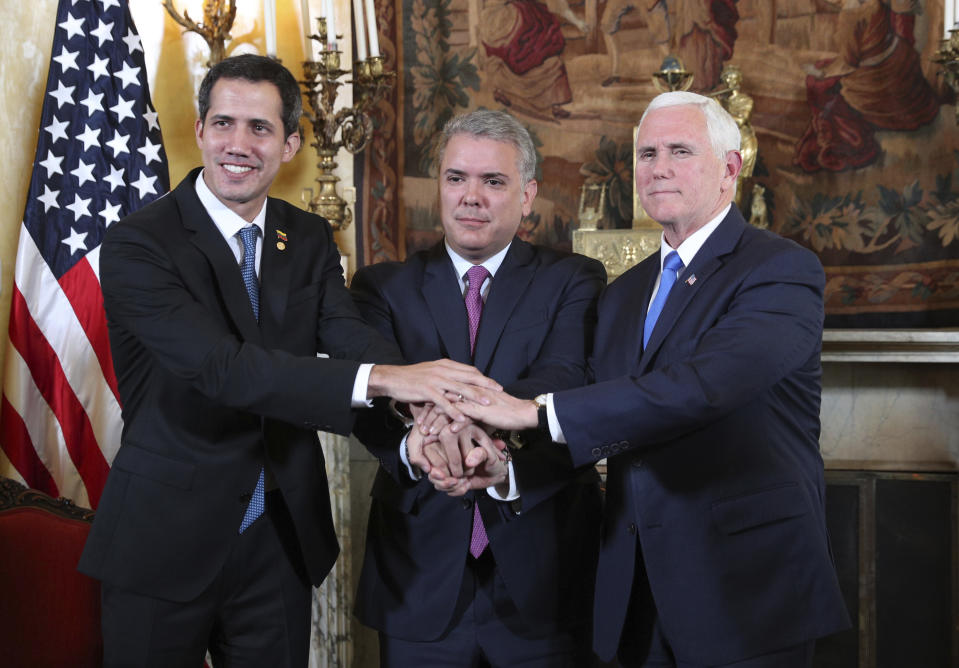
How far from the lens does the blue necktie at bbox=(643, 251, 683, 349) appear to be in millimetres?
2371

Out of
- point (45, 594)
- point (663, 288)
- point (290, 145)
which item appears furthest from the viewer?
point (45, 594)

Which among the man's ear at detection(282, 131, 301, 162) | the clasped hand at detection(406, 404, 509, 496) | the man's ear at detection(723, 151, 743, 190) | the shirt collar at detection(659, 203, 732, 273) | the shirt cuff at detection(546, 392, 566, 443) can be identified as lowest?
the clasped hand at detection(406, 404, 509, 496)

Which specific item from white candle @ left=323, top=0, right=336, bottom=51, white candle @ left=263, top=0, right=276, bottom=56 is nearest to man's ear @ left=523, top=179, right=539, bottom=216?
white candle @ left=263, top=0, right=276, bottom=56

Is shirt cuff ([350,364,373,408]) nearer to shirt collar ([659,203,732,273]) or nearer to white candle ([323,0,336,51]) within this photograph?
shirt collar ([659,203,732,273])

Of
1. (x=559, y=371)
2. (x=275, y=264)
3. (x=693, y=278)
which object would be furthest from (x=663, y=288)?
(x=275, y=264)

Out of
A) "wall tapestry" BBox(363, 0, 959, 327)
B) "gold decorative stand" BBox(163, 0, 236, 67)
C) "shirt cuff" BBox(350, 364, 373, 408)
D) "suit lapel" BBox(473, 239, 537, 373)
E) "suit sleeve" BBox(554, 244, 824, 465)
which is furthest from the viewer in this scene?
"wall tapestry" BBox(363, 0, 959, 327)

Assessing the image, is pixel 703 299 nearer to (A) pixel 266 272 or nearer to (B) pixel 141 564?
(A) pixel 266 272

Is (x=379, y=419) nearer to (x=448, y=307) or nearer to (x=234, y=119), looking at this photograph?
(x=448, y=307)

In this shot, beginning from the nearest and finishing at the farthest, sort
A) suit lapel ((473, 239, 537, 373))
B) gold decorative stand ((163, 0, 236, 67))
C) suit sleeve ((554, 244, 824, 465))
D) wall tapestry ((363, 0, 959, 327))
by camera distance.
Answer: suit sleeve ((554, 244, 824, 465))
suit lapel ((473, 239, 537, 373))
gold decorative stand ((163, 0, 236, 67))
wall tapestry ((363, 0, 959, 327))

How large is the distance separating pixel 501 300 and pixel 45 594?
159 centimetres

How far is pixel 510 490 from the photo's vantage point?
95.8 inches

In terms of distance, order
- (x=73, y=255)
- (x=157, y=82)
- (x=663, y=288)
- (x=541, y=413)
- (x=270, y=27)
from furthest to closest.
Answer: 1. (x=157, y=82)
2. (x=270, y=27)
3. (x=73, y=255)
4. (x=663, y=288)
5. (x=541, y=413)

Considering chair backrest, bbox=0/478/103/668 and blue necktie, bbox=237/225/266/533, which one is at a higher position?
blue necktie, bbox=237/225/266/533

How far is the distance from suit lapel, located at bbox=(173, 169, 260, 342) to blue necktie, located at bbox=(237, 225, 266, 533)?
30mm
